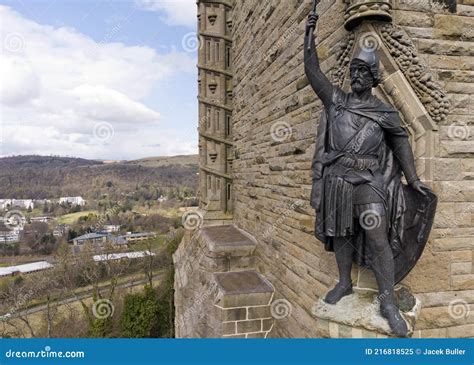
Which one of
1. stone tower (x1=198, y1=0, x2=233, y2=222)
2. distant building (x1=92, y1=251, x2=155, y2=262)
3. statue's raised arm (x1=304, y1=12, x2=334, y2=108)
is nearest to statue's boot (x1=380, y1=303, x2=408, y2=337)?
statue's raised arm (x1=304, y1=12, x2=334, y2=108)

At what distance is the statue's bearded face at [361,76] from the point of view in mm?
2275

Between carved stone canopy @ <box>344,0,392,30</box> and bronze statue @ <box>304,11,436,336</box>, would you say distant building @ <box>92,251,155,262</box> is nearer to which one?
bronze statue @ <box>304,11,436,336</box>

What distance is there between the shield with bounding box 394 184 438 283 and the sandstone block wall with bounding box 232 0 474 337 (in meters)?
0.41

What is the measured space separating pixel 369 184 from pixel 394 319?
107 cm

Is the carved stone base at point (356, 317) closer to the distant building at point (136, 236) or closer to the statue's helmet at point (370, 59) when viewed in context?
the statue's helmet at point (370, 59)

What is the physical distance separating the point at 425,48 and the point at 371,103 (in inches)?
35.8

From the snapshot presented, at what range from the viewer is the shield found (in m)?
2.37

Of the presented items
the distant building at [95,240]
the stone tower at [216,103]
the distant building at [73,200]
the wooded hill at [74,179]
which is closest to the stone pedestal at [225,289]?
the stone tower at [216,103]

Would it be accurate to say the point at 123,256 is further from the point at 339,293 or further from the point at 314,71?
the point at 314,71

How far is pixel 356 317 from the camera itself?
2430 millimetres

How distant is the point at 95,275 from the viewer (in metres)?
19.2

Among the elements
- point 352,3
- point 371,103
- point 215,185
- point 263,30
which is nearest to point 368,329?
point 371,103

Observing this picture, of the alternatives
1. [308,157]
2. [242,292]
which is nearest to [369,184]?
[308,157]

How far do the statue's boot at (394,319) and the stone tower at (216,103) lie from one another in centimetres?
533
